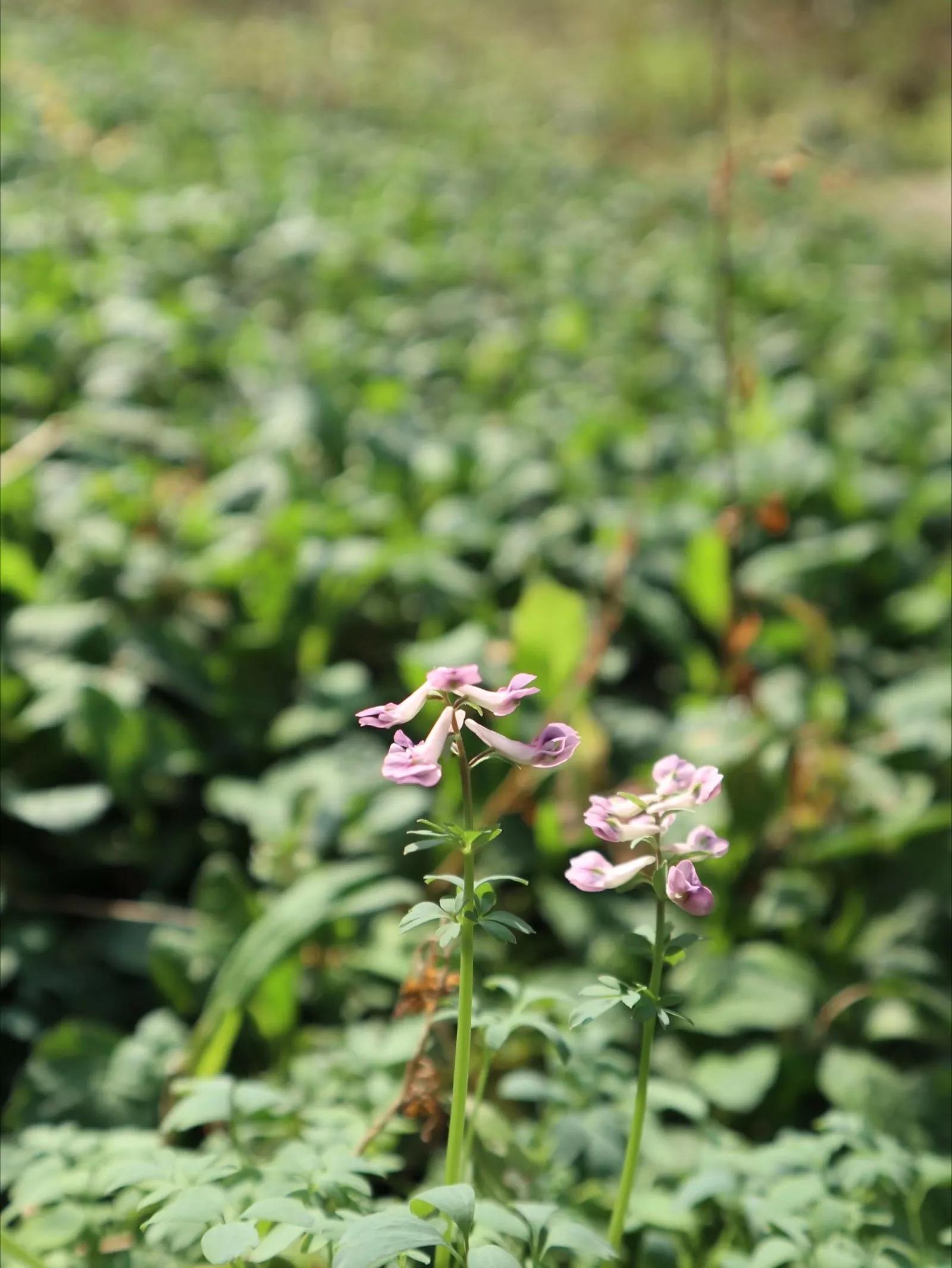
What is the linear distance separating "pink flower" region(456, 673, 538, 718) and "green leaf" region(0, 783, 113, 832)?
1.22 meters

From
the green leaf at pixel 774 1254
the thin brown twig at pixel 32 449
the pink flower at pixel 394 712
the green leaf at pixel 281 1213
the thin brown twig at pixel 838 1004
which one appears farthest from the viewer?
the thin brown twig at pixel 32 449

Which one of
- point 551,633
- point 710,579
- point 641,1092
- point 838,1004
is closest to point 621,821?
point 641,1092

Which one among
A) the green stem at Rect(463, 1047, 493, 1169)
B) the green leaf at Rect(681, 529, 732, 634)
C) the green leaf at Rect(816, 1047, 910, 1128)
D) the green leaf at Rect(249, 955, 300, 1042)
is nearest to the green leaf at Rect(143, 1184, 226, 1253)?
the green stem at Rect(463, 1047, 493, 1169)

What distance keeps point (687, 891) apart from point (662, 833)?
0.05m

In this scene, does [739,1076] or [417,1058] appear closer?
[417,1058]

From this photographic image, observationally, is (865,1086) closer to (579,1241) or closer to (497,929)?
(579,1241)

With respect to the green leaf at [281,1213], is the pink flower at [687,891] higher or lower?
higher

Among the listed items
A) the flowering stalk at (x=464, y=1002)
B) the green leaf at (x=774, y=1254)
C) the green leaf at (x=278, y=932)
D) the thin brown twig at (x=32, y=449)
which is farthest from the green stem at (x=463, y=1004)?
the thin brown twig at (x=32, y=449)

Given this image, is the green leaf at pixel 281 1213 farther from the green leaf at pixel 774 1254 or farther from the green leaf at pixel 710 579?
the green leaf at pixel 710 579

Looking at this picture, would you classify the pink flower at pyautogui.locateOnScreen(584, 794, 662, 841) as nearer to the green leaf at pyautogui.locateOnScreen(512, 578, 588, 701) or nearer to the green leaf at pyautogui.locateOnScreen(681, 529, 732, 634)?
the green leaf at pyautogui.locateOnScreen(512, 578, 588, 701)

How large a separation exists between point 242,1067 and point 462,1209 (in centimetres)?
100

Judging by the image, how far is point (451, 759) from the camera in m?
2.16

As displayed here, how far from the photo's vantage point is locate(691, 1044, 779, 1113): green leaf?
5.74 ft

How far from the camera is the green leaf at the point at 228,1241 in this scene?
0.93m
